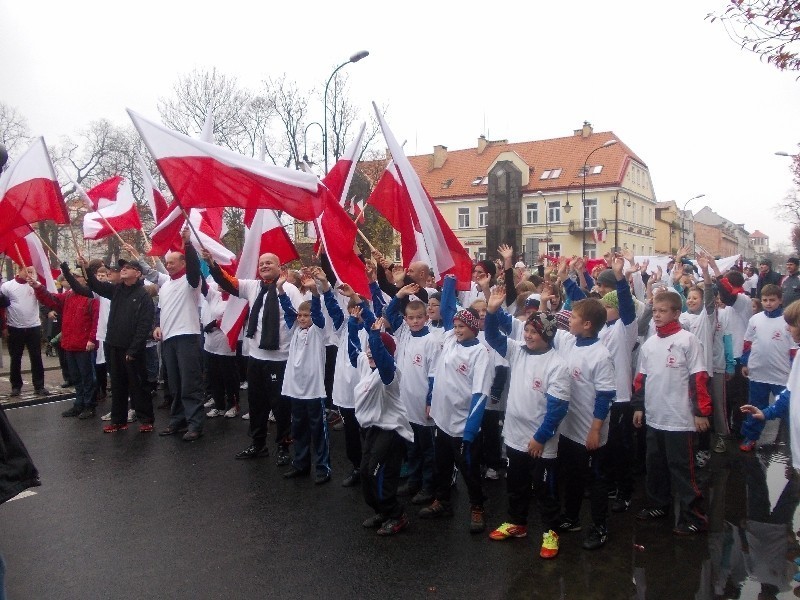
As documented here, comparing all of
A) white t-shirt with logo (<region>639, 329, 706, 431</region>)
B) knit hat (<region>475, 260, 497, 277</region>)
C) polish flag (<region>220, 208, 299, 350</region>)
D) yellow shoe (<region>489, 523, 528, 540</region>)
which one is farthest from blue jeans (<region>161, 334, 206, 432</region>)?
white t-shirt with logo (<region>639, 329, 706, 431</region>)

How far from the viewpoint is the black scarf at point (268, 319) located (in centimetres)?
693

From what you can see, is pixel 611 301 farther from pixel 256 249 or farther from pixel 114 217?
pixel 114 217

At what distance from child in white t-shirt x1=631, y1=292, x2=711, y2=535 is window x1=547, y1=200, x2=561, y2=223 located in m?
52.1

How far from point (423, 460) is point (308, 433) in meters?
1.32

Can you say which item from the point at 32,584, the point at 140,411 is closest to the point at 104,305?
the point at 140,411

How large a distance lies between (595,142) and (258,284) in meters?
54.6

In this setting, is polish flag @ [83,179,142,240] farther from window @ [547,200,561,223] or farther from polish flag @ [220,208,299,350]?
window @ [547,200,561,223]

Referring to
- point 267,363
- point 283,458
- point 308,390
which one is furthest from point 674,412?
point 267,363

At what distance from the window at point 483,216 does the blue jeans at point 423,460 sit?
174ft

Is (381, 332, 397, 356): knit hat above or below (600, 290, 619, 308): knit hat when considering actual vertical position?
below

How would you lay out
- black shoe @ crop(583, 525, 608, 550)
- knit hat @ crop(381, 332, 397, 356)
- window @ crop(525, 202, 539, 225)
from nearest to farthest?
black shoe @ crop(583, 525, 608, 550), knit hat @ crop(381, 332, 397, 356), window @ crop(525, 202, 539, 225)

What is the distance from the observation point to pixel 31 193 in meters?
7.12

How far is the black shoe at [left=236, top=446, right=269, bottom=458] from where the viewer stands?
698cm

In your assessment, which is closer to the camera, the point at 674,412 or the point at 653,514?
the point at 674,412
